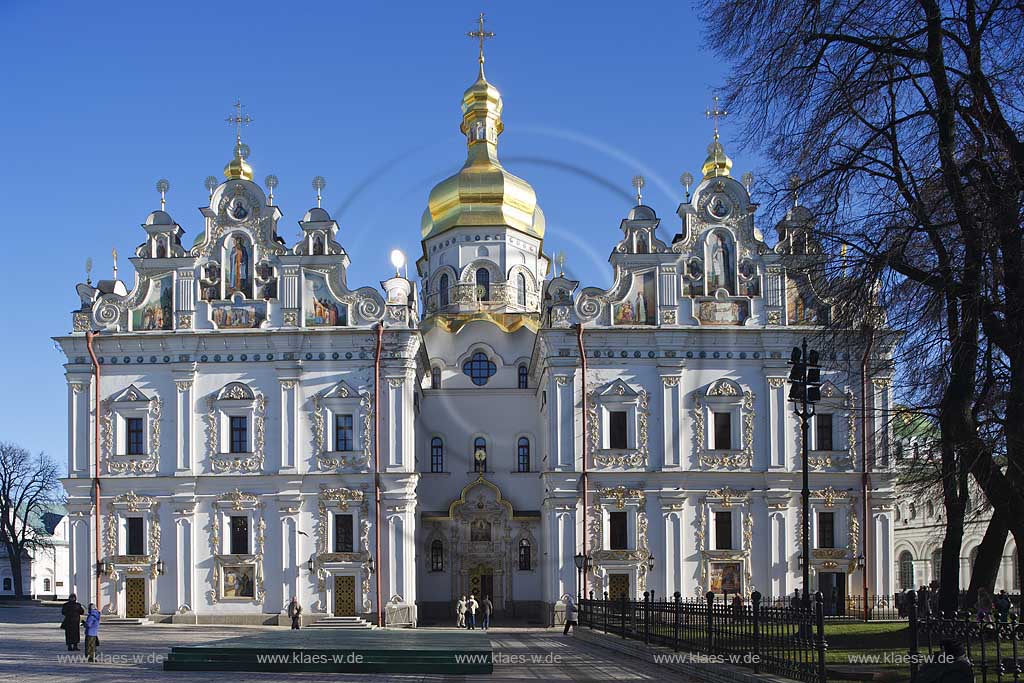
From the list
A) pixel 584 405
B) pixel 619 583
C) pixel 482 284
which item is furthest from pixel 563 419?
pixel 482 284

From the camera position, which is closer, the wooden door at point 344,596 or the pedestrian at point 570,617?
the pedestrian at point 570,617

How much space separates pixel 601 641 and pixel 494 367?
2211 centimetres

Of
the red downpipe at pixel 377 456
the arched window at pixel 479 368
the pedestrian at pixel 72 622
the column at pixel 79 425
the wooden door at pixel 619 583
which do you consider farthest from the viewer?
the arched window at pixel 479 368

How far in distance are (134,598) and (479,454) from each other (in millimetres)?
13630

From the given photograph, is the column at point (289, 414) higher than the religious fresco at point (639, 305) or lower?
lower

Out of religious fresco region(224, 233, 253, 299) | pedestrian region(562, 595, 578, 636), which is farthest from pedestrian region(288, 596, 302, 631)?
religious fresco region(224, 233, 253, 299)

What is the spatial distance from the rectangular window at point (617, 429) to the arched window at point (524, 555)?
6.26 m

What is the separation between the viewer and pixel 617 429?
144 ft

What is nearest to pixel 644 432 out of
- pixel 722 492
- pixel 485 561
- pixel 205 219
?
pixel 722 492

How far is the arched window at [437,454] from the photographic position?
49750mm

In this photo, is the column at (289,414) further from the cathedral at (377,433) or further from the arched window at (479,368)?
the arched window at (479,368)

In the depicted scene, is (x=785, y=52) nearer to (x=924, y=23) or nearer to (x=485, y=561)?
(x=924, y=23)

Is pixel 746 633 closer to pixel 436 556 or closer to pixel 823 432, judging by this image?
pixel 823 432

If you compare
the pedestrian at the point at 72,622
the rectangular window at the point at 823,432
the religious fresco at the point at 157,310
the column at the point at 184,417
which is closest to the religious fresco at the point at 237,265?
the religious fresco at the point at 157,310
